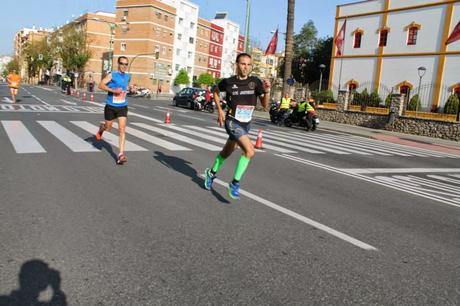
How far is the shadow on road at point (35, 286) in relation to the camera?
2688 mm

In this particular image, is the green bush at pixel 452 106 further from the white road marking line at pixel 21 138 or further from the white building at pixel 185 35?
the white building at pixel 185 35

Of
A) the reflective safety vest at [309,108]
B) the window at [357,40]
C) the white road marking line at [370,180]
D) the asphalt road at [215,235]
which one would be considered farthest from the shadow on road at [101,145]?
the window at [357,40]

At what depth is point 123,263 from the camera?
3.33 m

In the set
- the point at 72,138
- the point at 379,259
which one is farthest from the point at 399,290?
the point at 72,138

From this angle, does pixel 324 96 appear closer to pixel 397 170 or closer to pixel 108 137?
pixel 397 170

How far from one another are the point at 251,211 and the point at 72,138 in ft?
21.8

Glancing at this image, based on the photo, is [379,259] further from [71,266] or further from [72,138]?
[72,138]

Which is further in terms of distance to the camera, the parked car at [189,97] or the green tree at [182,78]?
A: the green tree at [182,78]

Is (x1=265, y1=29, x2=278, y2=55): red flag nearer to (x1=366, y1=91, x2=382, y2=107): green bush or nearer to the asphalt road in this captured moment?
(x1=366, y1=91, x2=382, y2=107): green bush

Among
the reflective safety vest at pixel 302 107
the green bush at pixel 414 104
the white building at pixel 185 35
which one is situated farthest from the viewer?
the white building at pixel 185 35

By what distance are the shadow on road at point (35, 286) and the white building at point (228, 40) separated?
96.5m

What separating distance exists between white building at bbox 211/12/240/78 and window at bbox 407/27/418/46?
209 ft

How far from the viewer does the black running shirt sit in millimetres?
5668

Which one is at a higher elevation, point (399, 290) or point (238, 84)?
point (238, 84)
